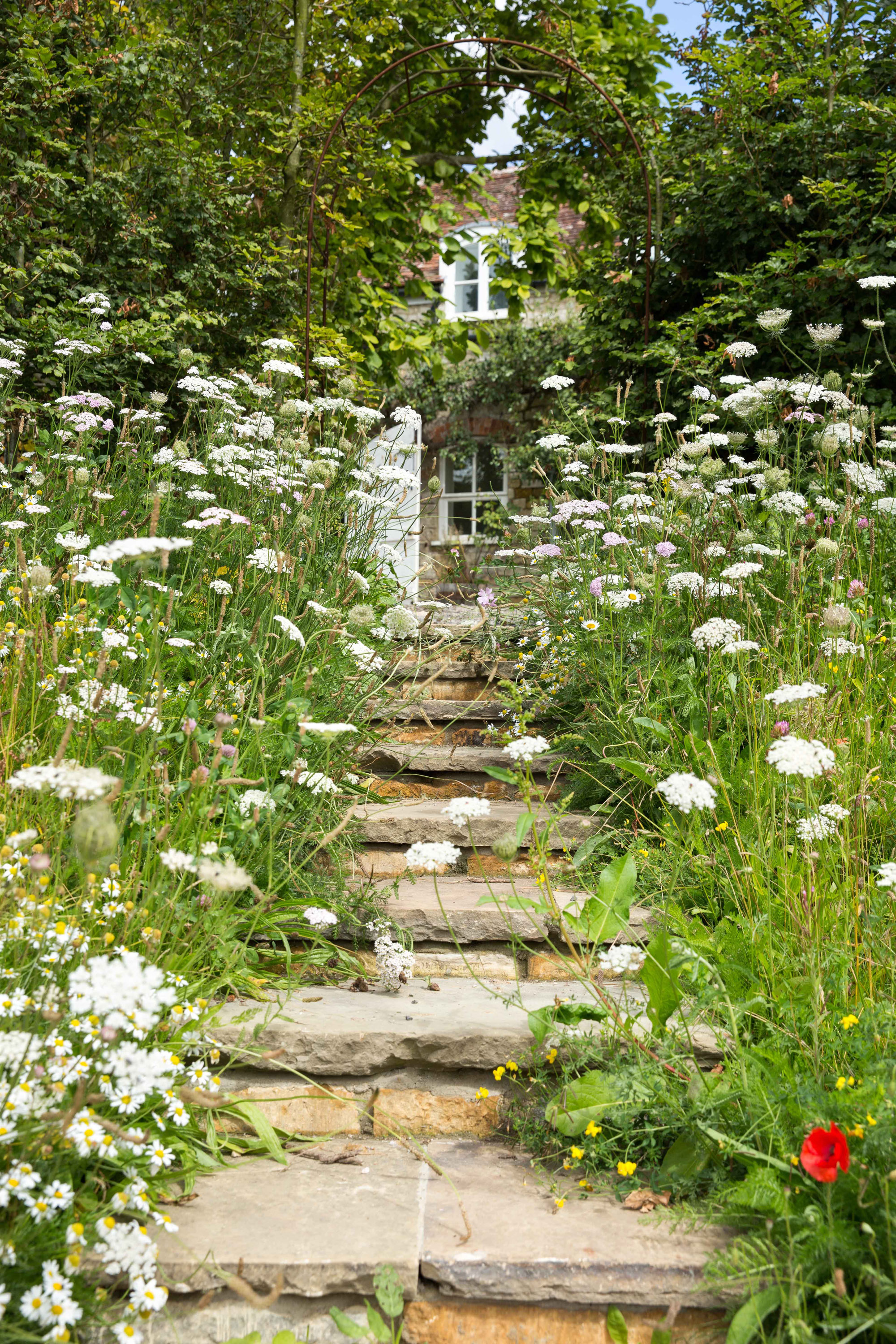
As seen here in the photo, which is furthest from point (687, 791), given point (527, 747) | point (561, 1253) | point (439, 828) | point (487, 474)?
point (487, 474)

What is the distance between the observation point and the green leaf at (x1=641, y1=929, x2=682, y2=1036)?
1685 millimetres

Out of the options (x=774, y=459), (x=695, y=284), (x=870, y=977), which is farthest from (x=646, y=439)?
(x=870, y=977)

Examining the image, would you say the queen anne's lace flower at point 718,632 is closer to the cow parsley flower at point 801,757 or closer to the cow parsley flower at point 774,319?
the cow parsley flower at point 801,757

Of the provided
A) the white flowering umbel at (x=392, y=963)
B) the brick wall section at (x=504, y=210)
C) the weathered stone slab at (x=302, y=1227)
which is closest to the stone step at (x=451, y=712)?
the white flowering umbel at (x=392, y=963)

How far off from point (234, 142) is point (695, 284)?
11.9ft

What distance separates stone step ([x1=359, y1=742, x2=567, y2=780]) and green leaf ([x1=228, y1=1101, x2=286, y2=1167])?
1593 mm

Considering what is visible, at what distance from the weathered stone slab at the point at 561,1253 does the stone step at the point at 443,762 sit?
180 centimetres

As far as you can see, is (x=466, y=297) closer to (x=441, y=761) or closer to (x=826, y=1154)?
(x=441, y=761)

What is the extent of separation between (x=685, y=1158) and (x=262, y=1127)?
80 centimetres

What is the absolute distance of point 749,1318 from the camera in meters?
1.29

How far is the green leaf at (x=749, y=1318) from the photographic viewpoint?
1.28m

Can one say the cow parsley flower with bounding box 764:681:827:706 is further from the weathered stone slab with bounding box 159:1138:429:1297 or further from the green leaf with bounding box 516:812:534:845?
the weathered stone slab with bounding box 159:1138:429:1297

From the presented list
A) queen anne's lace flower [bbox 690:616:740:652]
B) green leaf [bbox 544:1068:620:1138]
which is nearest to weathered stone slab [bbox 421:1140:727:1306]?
green leaf [bbox 544:1068:620:1138]

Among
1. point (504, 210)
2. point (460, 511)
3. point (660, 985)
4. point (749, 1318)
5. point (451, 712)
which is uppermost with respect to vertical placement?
point (504, 210)
